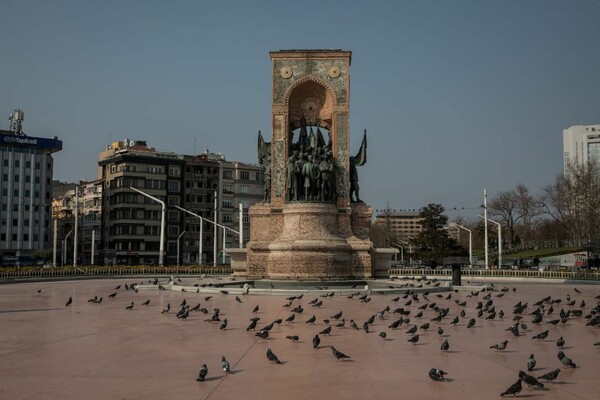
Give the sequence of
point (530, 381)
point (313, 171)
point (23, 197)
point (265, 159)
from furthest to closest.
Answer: point (23, 197), point (265, 159), point (313, 171), point (530, 381)

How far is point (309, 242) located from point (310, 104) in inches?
418

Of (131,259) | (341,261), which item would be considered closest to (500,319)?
(341,261)

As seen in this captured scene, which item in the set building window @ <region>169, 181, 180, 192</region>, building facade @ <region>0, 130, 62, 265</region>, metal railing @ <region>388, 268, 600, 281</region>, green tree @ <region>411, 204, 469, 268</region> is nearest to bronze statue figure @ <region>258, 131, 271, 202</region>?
metal railing @ <region>388, 268, 600, 281</region>

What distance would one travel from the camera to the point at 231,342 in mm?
15180

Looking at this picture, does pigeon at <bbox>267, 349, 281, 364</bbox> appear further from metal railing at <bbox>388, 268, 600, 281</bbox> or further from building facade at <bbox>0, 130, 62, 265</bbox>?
building facade at <bbox>0, 130, 62, 265</bbox>

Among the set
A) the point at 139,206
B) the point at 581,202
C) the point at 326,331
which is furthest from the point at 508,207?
the point at 326,331

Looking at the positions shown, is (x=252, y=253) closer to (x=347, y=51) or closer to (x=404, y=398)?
(x=347, y=51)

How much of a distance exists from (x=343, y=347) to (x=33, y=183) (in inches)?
4260

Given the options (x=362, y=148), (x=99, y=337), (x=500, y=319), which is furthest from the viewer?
(x=362, y=148)

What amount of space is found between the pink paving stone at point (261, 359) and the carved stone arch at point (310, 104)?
77.3 feet

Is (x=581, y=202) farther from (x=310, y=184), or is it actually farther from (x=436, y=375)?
(x=436, y=375)

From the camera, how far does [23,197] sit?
365 ft

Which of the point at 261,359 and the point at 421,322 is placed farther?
the point at 421,322

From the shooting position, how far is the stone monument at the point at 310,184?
125 ft
